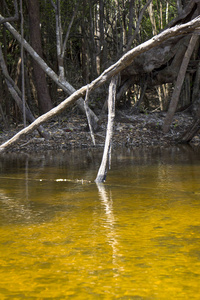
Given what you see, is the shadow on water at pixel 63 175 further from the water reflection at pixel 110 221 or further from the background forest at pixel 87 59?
the background forest at pixel 87 59

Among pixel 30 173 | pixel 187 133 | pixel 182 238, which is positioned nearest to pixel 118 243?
pixel 182 238

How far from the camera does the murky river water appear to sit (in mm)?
3449

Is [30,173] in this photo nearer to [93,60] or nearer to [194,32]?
[194,32]

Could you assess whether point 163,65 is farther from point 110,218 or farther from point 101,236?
point 101,236

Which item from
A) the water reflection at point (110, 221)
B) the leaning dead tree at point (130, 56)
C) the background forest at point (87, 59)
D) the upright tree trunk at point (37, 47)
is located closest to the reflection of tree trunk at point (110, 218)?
the water reflection at point (110, 221)

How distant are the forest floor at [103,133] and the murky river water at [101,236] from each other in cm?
628

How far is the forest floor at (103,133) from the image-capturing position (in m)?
15.6

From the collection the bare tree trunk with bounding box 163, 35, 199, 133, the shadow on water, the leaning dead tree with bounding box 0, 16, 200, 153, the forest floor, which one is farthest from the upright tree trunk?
the leaning dead tree with bounding box 0, 16, 200, 153

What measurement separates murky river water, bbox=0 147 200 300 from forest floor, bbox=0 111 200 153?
628 centimetres

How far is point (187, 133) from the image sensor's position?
16141mm

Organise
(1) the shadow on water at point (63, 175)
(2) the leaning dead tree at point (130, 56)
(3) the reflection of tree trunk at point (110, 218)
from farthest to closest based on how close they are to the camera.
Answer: (2) the leaning dead tree at point (130, 56), (1) the shadow on water at point (63, 175), (3) the reflection of tree trunk at point (110, 218)

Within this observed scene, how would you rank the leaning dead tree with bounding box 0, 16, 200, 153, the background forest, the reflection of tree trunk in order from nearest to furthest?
the reflection of tree trunk, the leaning dead tree with bounding box 0, 16, 200, 153, the background forest

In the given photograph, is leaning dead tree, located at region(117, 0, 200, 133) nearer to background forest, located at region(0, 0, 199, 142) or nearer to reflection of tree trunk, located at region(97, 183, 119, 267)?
background forest, located at region(0, 0, 199, 142)

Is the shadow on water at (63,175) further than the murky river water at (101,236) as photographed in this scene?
Yes
